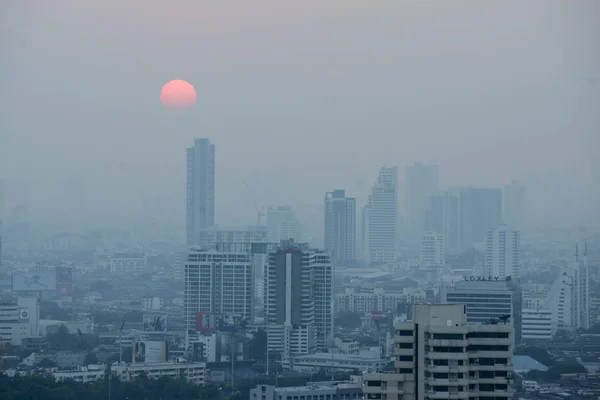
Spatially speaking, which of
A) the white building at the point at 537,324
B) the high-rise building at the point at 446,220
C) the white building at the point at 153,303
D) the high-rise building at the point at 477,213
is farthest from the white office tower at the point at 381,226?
the white building at the point at 537,324

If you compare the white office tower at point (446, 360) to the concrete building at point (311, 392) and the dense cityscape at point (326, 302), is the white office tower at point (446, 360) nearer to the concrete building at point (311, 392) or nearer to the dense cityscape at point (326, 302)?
the dense cityscape at point (326, 302)

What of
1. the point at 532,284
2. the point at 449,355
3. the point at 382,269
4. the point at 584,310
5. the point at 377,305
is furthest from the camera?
the point at 382,269

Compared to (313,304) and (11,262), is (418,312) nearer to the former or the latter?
(313,304)

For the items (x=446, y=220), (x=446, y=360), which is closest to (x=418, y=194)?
(x=446, y=220)

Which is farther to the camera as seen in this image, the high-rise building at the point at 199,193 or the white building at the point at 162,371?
the high-rise building at the point at 199,193

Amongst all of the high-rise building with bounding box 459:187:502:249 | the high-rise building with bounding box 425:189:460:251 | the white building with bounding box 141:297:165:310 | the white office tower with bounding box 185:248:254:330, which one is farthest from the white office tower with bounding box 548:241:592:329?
the white building with bounding box 141:297:165:310

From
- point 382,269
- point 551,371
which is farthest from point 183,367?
point 382,269
